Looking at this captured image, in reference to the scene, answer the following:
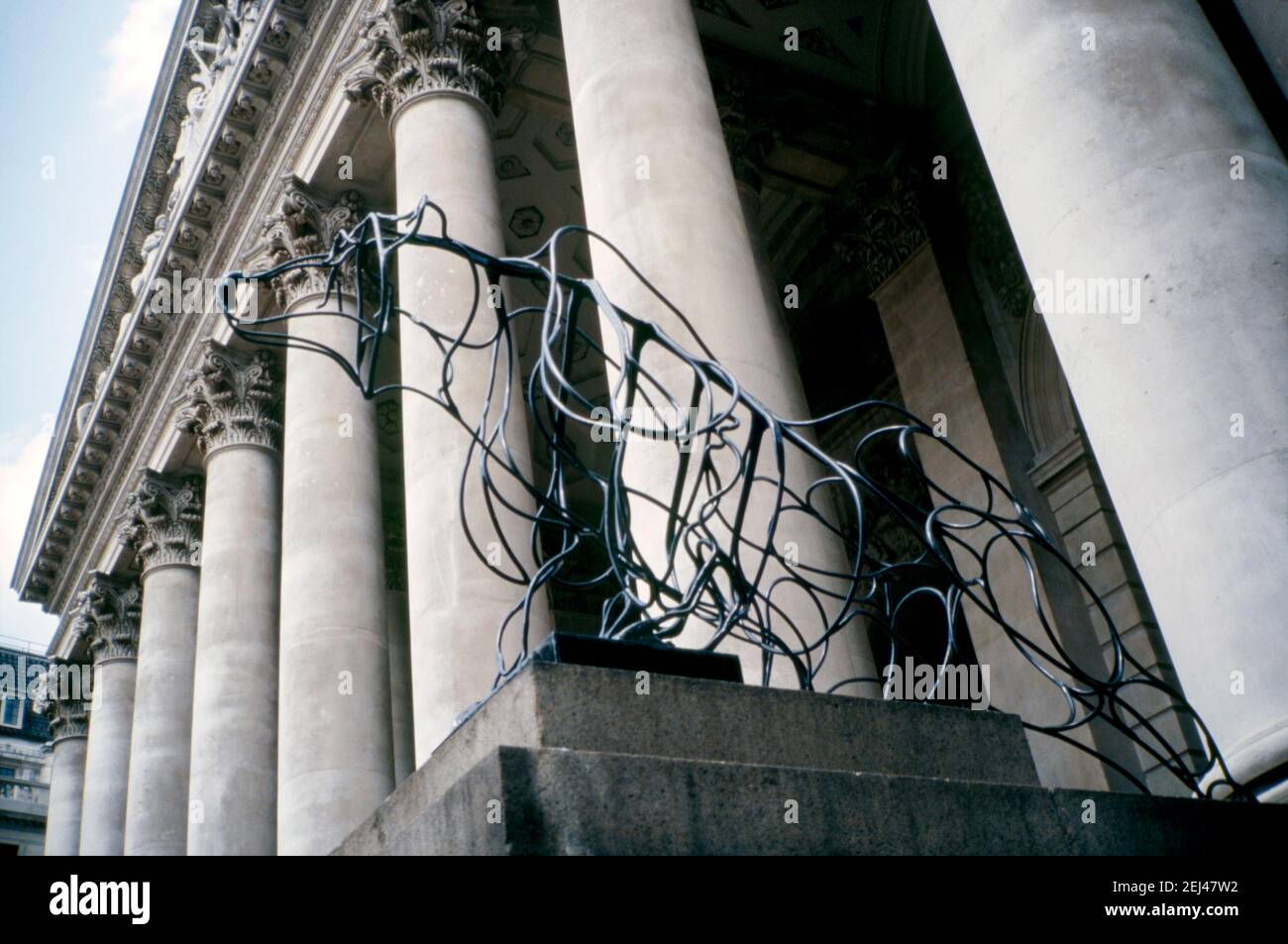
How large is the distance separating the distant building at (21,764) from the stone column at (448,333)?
42305mm

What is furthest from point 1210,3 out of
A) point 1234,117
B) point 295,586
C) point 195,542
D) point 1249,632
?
point 195,542

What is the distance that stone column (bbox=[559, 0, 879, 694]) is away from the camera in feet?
26.4

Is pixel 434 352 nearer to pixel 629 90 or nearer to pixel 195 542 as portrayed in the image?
pixel 629 90

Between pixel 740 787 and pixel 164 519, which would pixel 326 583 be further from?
pixel 740 787

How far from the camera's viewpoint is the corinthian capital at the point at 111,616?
89.1 feet

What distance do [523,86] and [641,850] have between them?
15.6 meters

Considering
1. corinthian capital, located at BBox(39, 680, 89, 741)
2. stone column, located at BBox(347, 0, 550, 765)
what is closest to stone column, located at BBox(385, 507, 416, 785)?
stone column, located at BBox(347, 0, 550, 765)

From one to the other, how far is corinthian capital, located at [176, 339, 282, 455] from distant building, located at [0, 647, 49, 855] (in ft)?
112

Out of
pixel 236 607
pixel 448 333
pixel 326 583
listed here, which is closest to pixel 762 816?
pixel 448 333

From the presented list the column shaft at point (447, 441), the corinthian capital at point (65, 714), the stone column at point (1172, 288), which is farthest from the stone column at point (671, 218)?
the corinthian capital at point (65, 714)

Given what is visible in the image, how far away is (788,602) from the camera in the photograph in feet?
24.8

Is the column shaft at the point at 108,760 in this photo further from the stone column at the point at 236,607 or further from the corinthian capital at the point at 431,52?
the corinthian capital at the point at 431,52

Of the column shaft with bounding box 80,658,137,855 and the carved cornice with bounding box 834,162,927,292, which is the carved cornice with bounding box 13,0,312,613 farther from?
the carved cornice with bounding box 834,162,927,292
